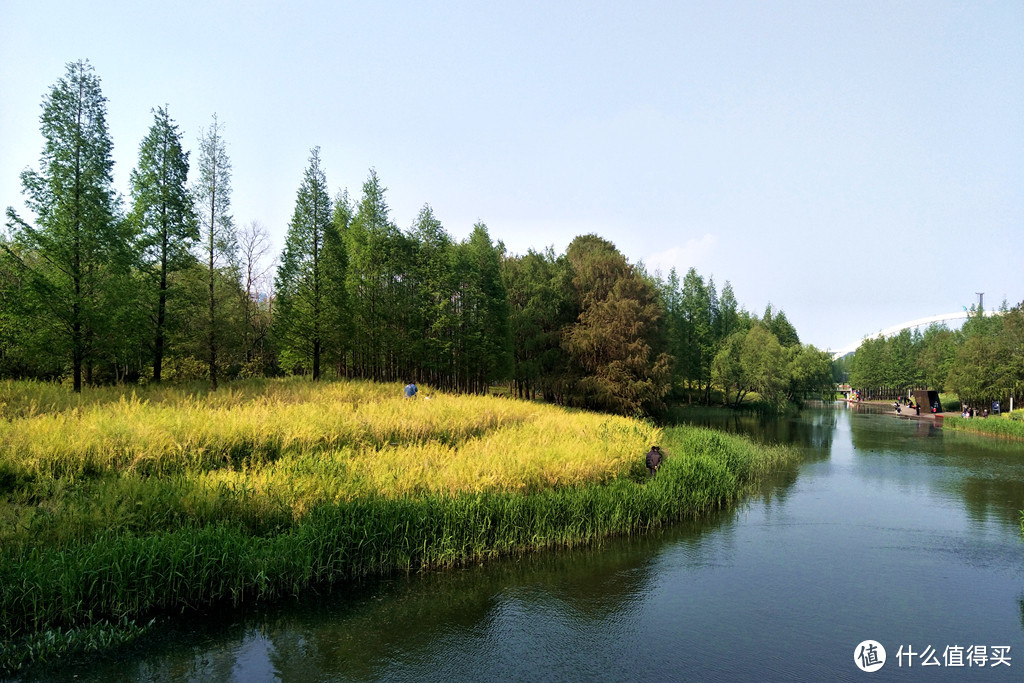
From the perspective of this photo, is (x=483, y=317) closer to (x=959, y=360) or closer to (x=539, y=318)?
(x=539, y=318)

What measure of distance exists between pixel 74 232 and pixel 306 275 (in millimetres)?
12076

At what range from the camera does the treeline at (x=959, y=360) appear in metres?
57.2

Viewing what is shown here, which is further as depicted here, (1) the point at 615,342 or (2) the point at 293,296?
(1) the point at 615,342

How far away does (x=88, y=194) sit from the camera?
2136 cm

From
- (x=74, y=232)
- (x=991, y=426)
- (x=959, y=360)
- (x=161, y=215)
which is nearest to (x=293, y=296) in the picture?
(x=161, y=215)

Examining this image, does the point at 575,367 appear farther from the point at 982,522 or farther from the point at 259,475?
the point at 259,475

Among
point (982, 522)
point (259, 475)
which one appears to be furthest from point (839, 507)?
point (259, 475)

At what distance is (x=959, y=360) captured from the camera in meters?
61.8

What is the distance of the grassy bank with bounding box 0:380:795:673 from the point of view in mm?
9125

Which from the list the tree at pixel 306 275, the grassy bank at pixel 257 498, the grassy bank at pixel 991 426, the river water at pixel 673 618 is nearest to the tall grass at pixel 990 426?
the grassy bank at pixel 991 426

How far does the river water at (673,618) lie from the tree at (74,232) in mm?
16485

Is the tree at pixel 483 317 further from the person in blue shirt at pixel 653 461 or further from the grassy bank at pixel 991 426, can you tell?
the grassy bank at pixel 991 426

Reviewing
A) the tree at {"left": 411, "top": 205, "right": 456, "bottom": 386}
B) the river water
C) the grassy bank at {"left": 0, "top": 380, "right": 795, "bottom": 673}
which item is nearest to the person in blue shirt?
the grassy bank at {"left": 0, "top": 380, "right": 795, "bottom": 673}

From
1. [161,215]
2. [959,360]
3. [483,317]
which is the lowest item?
[959,360]
